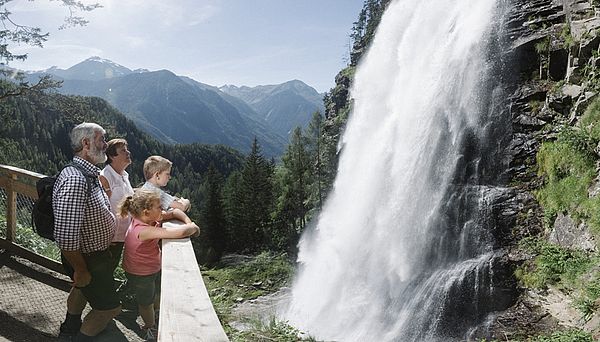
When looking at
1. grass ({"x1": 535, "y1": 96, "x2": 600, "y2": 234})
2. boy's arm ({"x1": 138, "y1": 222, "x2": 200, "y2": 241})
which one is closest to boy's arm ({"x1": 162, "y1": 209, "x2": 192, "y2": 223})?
boy's arm ({"x1": 138, "y1": 222, "x2": 200, "y2": 241})

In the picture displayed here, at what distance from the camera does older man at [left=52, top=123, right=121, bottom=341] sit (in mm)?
3316

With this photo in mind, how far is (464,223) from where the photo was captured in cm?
1261

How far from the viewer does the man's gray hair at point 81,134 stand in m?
3.61

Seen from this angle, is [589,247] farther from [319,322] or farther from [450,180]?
[319,322]

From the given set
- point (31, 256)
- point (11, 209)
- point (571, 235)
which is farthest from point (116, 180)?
point (571, 235)

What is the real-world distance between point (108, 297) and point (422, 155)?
13437 mm

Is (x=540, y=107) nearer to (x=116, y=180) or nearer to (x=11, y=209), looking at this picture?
(x=116, y=180)

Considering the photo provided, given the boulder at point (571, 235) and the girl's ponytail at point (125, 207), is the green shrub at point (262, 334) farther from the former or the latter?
the boulder at point (571, 235)

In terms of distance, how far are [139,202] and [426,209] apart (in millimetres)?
12125

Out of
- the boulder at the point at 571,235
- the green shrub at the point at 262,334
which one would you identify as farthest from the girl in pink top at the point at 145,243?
the boulder at the point at 571,235

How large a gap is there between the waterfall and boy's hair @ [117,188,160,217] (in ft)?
29.3

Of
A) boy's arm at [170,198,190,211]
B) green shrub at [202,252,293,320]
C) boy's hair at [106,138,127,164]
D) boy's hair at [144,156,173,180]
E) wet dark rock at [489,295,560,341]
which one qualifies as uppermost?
boy's hair at [106,138,127,164]

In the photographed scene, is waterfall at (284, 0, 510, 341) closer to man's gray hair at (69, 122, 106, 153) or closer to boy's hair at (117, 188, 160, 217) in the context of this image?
boy's hair at (117, 188, 160, 217)

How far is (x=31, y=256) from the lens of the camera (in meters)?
6.04
